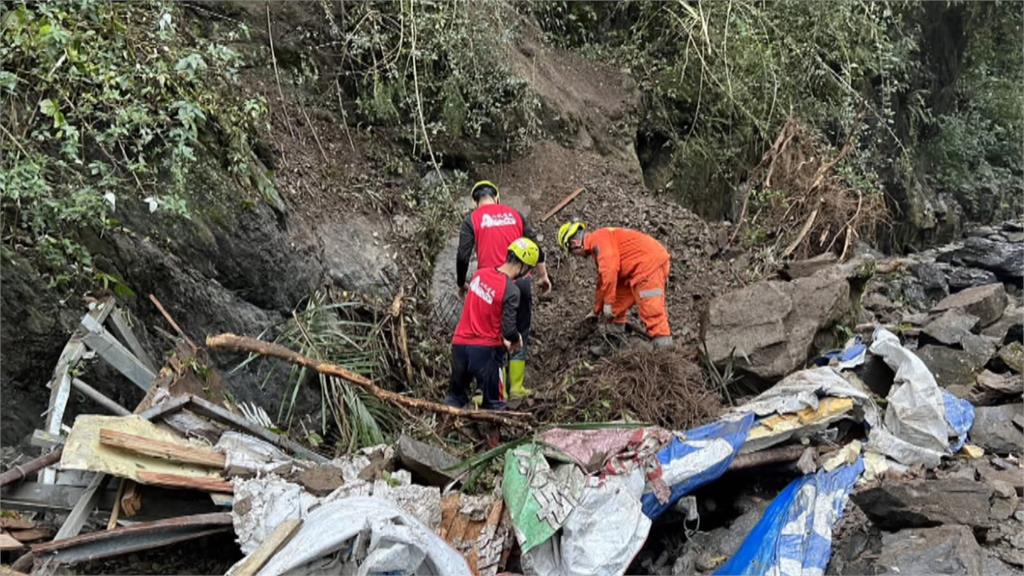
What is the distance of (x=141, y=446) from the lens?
391 centimetres

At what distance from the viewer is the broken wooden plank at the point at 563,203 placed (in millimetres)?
7906

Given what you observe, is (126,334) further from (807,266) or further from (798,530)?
(807,266)

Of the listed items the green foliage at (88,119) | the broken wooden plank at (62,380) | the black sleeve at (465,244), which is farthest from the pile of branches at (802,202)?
the broken wooden plank at (62,380)

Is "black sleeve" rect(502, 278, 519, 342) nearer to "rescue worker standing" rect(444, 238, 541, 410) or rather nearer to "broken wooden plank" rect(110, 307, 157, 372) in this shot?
"rescue worker standing" rect(444, 238, 541, 410)

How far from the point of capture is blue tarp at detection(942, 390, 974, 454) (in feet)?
17.6

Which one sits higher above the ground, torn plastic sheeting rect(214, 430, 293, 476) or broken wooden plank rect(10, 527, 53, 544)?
torn plastic sheeting rect(214, 430, 293, 476)

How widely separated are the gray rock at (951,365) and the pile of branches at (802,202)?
1.78m

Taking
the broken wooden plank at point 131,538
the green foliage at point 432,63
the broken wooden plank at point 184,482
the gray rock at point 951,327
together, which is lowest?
the gray rock at point 951,327

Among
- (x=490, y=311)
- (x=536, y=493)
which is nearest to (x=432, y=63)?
(x=490, y=311)

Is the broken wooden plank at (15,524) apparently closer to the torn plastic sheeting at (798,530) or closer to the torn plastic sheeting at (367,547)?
the torn plastic sheeting at (367,547)

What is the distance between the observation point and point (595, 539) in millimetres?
4023

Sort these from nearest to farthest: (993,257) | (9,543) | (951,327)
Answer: (9,543)
(951,327)
(993,257)

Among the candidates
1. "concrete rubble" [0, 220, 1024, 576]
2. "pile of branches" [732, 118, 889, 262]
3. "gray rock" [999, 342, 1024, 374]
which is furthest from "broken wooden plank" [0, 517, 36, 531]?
"gray rock" [999, 342, 1024, 374]

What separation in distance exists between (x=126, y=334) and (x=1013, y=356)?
6.23m
